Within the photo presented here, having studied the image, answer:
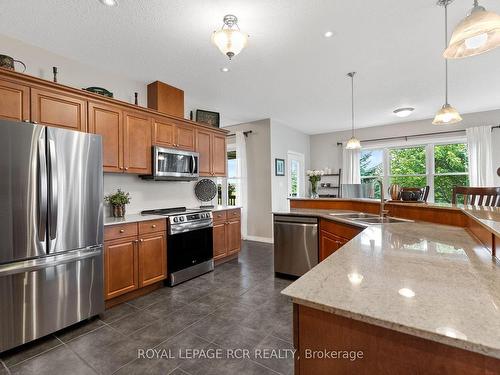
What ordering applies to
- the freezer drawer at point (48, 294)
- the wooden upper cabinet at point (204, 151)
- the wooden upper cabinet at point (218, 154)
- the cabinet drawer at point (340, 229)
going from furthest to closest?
the wooden upper cabinet at point (218, 154) → the wooden upper cabinet at point (204, 151) → the cabinet drawer at point (340, 229) → the freezer drawer at point (48, 294)

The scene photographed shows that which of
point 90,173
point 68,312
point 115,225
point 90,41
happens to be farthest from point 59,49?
point 68,312

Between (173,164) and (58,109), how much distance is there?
54.1 inches

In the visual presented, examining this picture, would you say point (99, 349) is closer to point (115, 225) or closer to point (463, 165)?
point (115, 225)

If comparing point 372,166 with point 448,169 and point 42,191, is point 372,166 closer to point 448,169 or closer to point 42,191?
point 448,169

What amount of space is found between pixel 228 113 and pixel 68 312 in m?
3.99

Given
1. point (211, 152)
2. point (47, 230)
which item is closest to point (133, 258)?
point (47, 230)

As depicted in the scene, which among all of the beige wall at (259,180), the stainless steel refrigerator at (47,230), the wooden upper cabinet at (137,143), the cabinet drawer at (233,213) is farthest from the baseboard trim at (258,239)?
the stainless steel refrigerator at (47,230)

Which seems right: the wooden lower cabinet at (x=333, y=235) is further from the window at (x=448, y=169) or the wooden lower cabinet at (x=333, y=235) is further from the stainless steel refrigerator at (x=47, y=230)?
the window at (x=448, y=169)

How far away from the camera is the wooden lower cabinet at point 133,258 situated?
2480 mm

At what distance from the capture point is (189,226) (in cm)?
327

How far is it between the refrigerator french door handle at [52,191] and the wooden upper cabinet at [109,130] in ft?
2.26

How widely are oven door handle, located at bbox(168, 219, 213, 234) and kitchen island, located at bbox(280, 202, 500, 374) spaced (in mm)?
2347

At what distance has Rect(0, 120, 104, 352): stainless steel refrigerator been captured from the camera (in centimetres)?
180

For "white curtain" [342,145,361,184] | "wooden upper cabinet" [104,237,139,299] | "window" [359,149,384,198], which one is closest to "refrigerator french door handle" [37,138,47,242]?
"wooden upper cabinet" [104,237,139,299]
